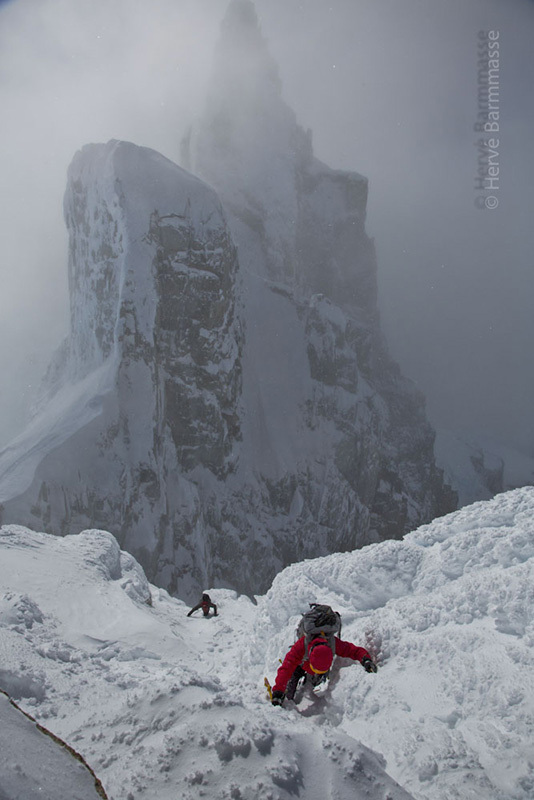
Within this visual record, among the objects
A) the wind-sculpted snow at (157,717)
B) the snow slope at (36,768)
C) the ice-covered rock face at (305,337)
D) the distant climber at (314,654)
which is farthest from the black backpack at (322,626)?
the ice-covered rock face at (305,337)

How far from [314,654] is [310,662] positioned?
8 centimetres

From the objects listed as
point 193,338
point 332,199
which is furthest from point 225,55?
point 193,338

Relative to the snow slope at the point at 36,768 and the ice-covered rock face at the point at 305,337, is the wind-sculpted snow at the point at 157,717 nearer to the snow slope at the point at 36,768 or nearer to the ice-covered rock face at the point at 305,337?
the snow slope at the point at 36,768

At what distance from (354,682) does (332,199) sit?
7302cm

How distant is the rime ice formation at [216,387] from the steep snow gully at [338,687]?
21.3 m

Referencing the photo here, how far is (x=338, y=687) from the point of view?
14.3 ft

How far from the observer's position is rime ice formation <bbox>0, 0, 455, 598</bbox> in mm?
30500

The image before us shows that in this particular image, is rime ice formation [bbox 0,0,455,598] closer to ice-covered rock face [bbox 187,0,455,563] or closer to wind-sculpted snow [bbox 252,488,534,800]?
ice-covered rock face [bbox 187,0,455,563]

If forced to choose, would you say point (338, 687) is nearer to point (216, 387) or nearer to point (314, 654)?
point (314, 654)

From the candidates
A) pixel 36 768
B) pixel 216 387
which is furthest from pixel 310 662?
pixel 216 387

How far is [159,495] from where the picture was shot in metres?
32.2

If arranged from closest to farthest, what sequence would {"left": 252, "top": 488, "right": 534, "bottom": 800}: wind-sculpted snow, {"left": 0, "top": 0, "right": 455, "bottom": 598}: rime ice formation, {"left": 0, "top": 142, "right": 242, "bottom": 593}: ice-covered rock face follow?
1. {"left": 252, "top": 488, "right": 534, "bottom": 800}: wind-sculpted snow
2. {"left": 0, "top": 142, "right": 242, "bottom": 593}: ice-covered rock face
3. {"left": 0, "top": 0, "right": 455, "bottom": 598}: rime ice formation

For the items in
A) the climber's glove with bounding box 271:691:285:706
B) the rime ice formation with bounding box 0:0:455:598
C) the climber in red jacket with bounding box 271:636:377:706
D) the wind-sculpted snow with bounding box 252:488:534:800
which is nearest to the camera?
the wind-sculpted snow with bounding box 252:488:534:800

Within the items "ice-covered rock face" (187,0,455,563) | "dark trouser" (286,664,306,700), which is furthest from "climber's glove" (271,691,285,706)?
"ice-covered rock face" (187,0,455,563)
